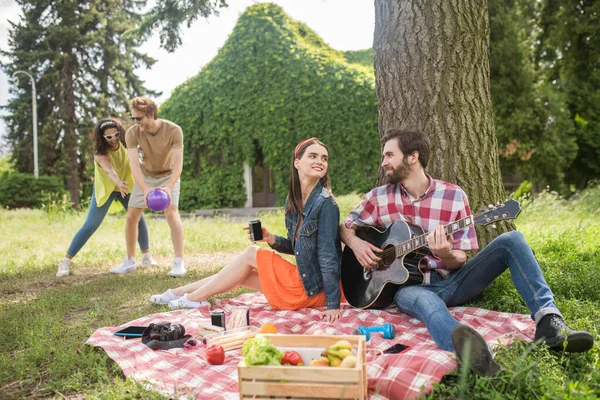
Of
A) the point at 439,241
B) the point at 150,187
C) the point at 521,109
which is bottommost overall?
the point at 439,241

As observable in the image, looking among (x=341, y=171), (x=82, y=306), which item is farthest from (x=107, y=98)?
(x=82, y=306)

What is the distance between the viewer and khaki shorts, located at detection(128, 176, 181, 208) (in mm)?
6343

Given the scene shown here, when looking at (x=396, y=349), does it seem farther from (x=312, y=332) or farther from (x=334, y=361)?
(x=334, y=361)

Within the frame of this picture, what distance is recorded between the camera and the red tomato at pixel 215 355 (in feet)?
10.1

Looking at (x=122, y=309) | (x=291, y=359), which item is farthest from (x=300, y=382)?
(x=122, y=309)

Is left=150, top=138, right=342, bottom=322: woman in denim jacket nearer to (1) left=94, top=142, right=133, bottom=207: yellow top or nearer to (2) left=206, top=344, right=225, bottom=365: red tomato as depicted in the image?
(2) left=206, top=344, right=225, bottom=365: red tomato

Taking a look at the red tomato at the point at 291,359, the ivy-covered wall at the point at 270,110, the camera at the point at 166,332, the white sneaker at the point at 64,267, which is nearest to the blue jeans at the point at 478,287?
the red tomato at the point at 291,359

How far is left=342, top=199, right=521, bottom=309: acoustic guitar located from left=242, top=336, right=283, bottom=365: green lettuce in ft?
4.64

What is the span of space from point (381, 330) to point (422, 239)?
669mm

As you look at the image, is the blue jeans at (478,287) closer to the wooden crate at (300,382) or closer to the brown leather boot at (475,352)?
the brown leather boot at (475,352)

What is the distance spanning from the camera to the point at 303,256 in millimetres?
3980

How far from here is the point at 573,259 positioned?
16.2 feet

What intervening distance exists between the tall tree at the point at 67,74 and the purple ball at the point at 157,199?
23080 mm

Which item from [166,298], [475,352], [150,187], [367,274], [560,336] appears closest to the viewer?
[475,352]
